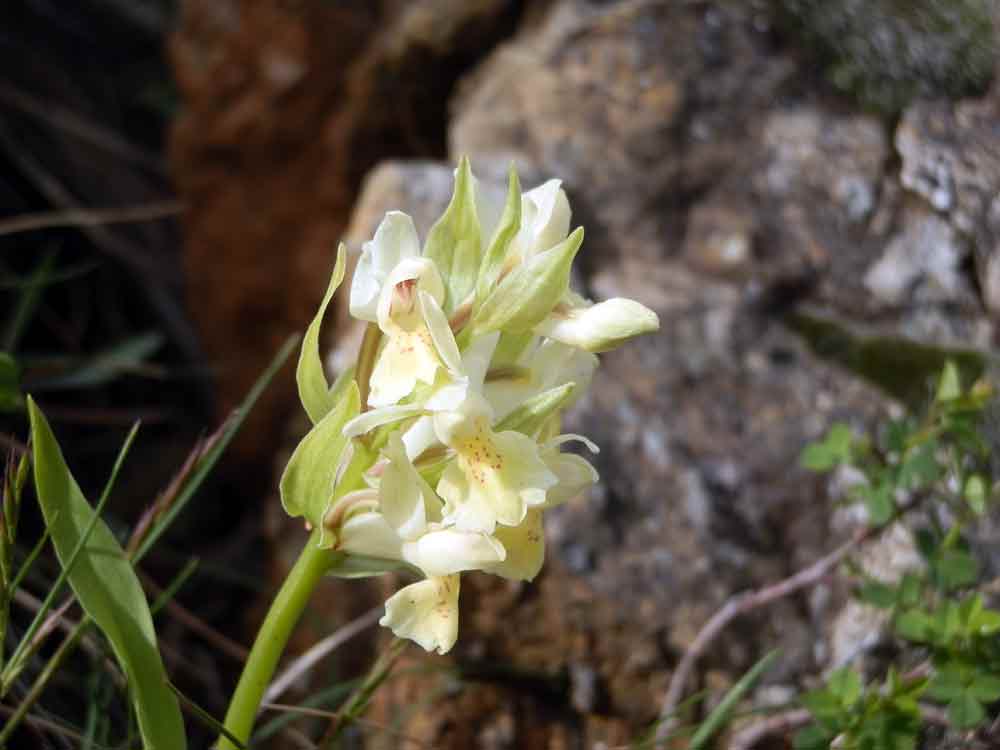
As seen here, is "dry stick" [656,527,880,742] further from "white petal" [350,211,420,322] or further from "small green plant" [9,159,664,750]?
"white petal" [350,211,420,322]

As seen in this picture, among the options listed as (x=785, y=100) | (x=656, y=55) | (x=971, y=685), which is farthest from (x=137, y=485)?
(x=971, y=685)

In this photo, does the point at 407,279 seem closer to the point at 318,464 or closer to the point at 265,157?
the point at 318,464

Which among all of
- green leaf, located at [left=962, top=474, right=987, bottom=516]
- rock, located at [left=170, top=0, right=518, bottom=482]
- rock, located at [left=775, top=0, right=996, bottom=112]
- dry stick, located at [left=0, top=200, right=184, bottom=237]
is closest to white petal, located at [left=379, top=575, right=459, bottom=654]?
green leaf, located at [left=962, top=474, right=987, bottom=516]

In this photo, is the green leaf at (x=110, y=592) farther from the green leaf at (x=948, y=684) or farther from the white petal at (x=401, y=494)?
the green leaf at (x=948, y=684)

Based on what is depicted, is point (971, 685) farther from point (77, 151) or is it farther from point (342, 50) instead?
point (77, 151)

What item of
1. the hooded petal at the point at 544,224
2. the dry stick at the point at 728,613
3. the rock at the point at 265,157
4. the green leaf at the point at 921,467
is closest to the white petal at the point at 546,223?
the hooded petal at the point at 544,224
